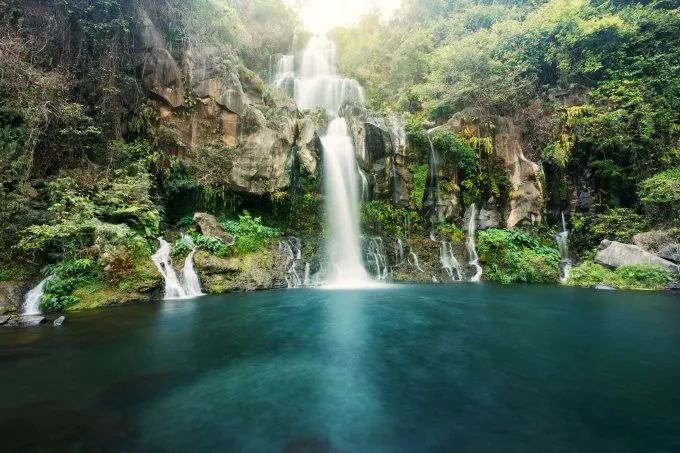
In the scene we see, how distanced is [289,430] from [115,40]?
13.9 metres

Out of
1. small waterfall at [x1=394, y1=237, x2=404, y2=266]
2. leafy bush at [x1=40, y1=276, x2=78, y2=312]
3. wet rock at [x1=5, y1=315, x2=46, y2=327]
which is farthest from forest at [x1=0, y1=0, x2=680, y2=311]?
wet rock at [x1=5, y1=315, x2=46, y2=327]

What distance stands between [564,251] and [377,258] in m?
8.45

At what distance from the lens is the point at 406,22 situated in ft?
91.4

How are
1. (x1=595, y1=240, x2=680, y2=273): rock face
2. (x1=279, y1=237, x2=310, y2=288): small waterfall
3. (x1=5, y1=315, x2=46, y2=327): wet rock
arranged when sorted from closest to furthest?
(x1=5, y1=315, x2=46, y2=327): wet rock
(x1=595, y1=240, x2=680, y2=273): rock face
(x1=279, y1=237, x2=310, y2=288): small waterfall

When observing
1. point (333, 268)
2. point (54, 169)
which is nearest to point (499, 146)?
point (333, 268)

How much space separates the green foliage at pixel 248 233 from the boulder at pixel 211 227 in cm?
29

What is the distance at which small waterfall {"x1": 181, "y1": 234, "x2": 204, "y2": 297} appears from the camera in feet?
33.9

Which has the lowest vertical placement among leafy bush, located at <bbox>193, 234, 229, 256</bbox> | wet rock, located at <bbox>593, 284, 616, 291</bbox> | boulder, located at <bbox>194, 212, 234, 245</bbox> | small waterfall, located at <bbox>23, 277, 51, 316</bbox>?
wet rock, located at <bbox>593, 284, 616, 291</bbox>

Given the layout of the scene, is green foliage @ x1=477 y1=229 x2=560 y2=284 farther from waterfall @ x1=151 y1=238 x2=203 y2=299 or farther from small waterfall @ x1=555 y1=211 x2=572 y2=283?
waterfall @ x1=151 y1=238 x2=203 y2=299

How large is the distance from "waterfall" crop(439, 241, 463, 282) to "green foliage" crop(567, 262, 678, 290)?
13.3 ft

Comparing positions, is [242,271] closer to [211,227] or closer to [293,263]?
[211,227]

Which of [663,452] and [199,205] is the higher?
[199,205]

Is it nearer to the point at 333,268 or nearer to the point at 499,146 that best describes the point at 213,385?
the point at 333,268

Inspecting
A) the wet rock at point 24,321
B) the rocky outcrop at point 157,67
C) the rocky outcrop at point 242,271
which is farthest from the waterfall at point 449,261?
the wet rock at point 24,321
